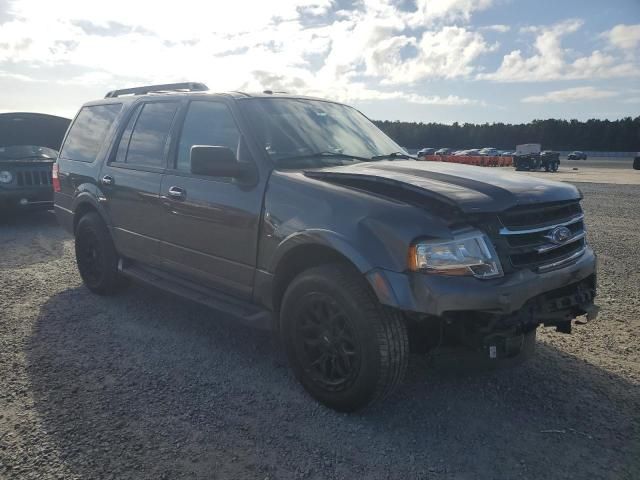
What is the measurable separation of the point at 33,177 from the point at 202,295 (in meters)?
6.81

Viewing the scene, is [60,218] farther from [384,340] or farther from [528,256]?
[528,256]

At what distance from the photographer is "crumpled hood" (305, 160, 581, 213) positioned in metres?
2.78

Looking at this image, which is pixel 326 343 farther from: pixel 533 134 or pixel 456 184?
pixel 533 134

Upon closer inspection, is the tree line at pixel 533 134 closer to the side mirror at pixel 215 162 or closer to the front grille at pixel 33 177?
the front grille at pixel 33 177

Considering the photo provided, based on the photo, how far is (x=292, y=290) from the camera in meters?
3.17

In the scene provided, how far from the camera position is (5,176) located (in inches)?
350

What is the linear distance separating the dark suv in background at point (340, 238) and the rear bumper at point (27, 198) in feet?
18.0

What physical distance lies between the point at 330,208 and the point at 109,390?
6.13ft

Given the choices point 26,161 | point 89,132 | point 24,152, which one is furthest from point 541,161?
point 89,132

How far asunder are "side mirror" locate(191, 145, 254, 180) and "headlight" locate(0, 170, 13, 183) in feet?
23.4

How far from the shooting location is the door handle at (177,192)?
13.0 ft

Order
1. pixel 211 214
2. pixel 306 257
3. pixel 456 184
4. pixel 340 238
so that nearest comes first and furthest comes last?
pixel 340 238
pixel 456 184
pixel 306 257
pixel 211 214

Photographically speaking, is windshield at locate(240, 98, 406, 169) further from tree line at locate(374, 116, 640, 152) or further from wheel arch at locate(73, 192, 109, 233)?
tree line at locate(374, 116, 640, 152)

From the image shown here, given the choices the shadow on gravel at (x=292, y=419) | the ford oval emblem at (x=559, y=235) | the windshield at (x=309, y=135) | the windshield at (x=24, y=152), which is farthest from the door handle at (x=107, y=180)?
the windshield at (x=24, y=152)
